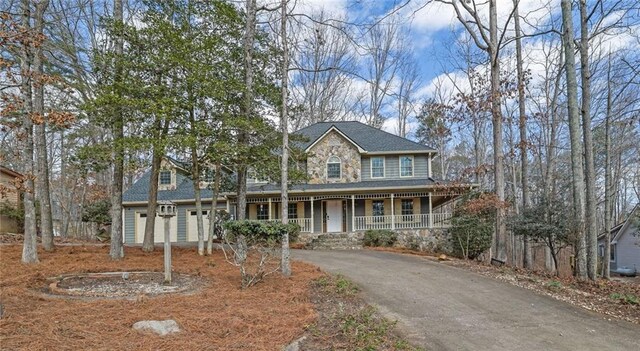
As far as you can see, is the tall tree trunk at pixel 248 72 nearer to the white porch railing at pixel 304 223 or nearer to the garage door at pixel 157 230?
the white porch railing at pixel 304 223

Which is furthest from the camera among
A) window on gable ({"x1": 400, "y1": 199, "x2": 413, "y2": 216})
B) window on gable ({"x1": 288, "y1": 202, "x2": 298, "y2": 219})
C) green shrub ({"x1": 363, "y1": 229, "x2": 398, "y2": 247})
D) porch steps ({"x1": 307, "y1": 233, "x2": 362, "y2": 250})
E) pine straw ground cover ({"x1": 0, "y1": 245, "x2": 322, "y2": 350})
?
window on gable ({"x1": 288, "y1": 202, "x2": 298, "y2": 219})

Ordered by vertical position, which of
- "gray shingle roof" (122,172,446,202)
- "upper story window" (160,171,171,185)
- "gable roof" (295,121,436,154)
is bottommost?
"gray shingle roof" (122,172,446,202)

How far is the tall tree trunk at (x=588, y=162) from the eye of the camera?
354 inches

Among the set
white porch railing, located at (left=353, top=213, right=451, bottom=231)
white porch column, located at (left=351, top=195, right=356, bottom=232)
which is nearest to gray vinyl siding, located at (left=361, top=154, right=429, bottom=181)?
white porch column, located at (left=351, top=195, right=356, bottom=232)

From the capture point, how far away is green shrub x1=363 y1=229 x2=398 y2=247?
1655cm

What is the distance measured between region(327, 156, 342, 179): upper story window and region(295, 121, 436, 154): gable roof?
129cm

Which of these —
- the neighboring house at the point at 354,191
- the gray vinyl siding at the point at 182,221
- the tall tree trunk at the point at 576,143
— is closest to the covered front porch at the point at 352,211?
the neighboring house at the point at 354,191

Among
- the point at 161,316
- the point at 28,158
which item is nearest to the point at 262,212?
the point at 28,158

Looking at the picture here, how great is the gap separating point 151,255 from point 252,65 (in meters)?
6.53

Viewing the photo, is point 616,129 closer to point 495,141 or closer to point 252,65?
point 495,141

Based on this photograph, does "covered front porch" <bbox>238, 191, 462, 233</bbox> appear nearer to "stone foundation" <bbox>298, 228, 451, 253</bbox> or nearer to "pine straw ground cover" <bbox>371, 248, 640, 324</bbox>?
"stone foundation" <bbox>298, 228, 451, 253</bbox>

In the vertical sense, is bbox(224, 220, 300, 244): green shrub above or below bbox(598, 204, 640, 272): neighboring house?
above

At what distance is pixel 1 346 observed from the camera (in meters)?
3.67

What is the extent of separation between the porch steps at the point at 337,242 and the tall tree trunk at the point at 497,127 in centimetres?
610
